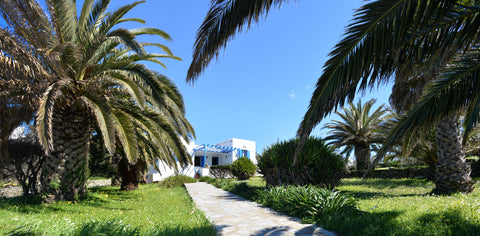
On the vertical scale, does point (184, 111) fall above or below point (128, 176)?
above

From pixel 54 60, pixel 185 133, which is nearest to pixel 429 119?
pixel 185 133

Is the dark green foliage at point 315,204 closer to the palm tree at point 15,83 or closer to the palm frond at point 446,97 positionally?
the palm frond at point 446,97

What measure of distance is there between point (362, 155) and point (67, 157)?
19.7 m

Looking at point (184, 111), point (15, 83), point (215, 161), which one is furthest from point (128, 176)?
point (215, 161)

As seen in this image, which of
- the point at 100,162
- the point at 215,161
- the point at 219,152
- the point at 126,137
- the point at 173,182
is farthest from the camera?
the point at 215,161

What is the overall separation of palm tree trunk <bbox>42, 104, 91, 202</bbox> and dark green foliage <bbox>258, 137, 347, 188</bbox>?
6524 mm

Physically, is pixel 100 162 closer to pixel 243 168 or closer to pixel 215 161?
pixel 243 168

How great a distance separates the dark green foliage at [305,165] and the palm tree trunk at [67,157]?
652 cm

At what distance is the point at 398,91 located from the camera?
12.2 meters

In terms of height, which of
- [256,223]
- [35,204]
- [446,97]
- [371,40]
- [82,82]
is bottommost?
[256,223]

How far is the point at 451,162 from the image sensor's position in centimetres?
888

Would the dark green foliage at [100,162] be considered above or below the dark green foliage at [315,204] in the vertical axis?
above

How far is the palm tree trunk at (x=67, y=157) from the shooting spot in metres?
8.02

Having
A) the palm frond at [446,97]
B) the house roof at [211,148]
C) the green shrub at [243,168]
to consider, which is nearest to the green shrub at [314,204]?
the palm frond at [446,97]
